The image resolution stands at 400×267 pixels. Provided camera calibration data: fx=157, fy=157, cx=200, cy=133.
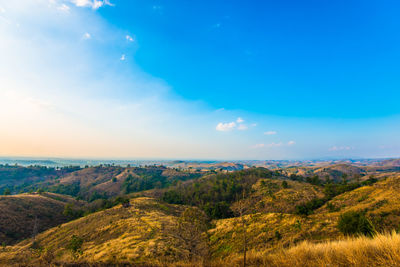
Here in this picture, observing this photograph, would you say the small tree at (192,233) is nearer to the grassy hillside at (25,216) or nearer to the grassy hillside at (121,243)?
the grassy hillside at (121,243)

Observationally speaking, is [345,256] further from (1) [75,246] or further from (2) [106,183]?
(2) [106,183]

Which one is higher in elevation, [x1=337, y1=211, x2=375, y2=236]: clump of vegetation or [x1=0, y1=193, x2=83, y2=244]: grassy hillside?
[x1=337, y1=211, x2=375, y2=236]: clump of vegetation

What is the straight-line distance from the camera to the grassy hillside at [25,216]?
4755cm

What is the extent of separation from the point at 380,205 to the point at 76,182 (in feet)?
646

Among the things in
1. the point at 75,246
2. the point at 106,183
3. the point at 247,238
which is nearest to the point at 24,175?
the point at 106,183

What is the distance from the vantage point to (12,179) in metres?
168

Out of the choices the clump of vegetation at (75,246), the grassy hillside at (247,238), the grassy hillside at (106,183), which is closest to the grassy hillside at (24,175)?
the grassy hillside at (106,183)

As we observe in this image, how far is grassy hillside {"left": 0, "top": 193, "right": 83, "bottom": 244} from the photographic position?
1872 inches

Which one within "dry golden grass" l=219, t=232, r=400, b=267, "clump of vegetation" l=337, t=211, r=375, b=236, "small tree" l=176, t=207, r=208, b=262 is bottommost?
"small tree" l=176, t=207, r=208, b=262

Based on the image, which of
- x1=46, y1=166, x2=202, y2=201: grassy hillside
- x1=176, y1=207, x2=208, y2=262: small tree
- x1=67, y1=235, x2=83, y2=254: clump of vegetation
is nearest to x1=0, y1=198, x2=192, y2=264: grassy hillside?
x1=67, y1=235, x2=83, y2=254: clump of vegetation

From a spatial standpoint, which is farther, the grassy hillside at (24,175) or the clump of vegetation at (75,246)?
the grassy hillside at (24,175)

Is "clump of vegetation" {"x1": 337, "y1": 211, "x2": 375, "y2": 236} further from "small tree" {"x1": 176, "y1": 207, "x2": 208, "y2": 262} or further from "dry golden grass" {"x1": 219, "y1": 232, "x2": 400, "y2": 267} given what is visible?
"small tree" {"x1": 176, "y1": 207, "x2": 208, "y2": 262}

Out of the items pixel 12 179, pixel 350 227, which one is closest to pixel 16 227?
pixel 350 227

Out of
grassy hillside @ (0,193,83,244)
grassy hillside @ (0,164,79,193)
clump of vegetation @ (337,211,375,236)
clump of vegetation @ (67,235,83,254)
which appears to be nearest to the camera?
clump of vegetation @ (337,211,375,236)
